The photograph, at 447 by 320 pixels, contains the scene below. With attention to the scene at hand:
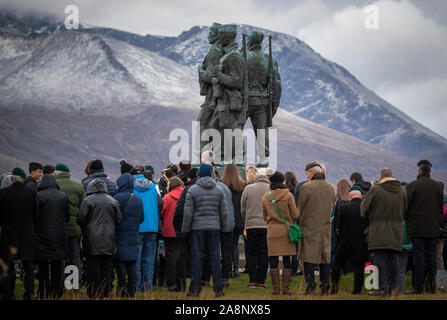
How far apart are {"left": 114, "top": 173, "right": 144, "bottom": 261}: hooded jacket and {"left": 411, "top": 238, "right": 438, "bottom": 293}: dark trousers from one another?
3747 millimetres

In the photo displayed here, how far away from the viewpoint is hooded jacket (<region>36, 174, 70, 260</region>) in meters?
9.84

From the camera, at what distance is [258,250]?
11.3 metres

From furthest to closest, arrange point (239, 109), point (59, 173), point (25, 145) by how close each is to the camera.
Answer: point (25, 145), point (239, 109), point (59, 173)

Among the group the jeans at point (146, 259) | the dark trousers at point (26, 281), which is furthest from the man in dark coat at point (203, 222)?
the dark trousers at point (26, 281)

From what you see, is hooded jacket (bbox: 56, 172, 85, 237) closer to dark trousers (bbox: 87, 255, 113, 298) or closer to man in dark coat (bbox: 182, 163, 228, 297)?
dark trousers (bbox: 87, 255, 113, 298)

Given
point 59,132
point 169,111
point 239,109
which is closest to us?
point 239,109

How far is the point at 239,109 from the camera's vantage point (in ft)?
53.3

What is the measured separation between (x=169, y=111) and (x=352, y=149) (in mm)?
33181

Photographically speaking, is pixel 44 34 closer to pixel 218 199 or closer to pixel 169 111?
pixel 169 111

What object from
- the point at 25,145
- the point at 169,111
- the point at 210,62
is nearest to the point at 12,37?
the point at 169,111

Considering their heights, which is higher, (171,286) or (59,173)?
(59,173)

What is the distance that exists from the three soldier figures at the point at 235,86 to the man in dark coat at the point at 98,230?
662 cm

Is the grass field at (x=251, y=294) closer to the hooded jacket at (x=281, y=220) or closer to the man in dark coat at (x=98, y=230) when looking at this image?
the man in dark coat at (x=98, y=230)
